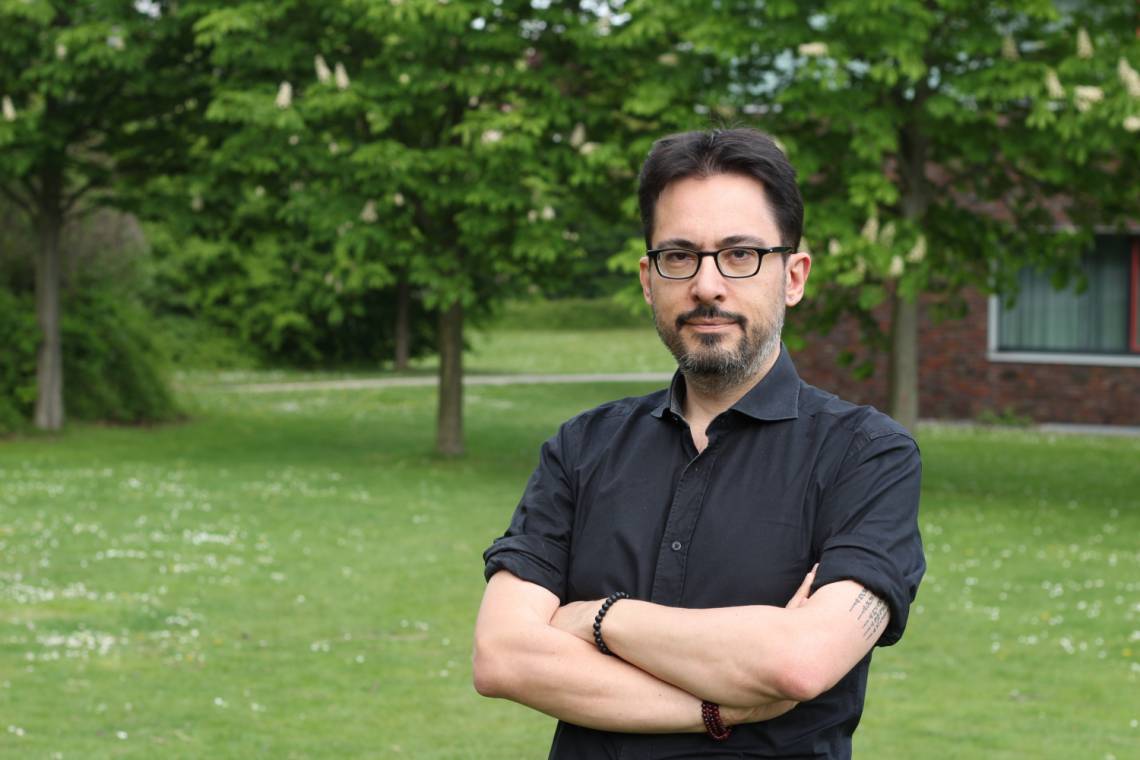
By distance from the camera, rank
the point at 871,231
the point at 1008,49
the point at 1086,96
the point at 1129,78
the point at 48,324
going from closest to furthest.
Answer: the point at 1129,78 → the point at 1086,96 → the point at 1008,49 → the point at 871,231 → the point at 48,324

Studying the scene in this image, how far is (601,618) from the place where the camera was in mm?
2969

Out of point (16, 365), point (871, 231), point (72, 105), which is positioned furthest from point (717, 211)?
point (16, 365)

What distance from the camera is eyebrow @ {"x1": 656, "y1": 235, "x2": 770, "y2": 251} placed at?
9.72 feet

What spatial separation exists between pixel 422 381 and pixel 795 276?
3447 centimetres

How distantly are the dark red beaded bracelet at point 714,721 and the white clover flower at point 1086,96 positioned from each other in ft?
43.2

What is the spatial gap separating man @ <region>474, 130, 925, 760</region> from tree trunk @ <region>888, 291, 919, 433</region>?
1533 centimetres

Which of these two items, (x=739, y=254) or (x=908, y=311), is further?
(x=908, y=311)

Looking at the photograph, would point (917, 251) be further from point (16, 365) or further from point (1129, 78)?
point (16, 365)

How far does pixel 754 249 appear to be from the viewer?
Result: 9.75 feet

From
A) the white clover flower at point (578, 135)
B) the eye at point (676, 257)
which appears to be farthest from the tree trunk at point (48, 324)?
the eye at point (676, 257)

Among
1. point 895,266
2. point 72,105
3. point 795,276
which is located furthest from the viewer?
point 72,105

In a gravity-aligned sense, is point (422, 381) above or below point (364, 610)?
above

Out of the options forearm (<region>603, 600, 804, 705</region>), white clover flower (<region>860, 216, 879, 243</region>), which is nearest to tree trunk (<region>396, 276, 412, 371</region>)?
white clover flower (<region>860, 216, 879, 243</region>)

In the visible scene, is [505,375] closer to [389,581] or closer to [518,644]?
[389,581]
